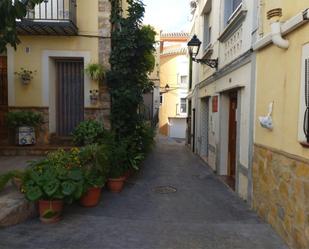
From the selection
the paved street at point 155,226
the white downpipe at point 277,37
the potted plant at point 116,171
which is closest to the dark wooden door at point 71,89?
the potted plant at point 116,171

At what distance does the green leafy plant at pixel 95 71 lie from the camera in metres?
8.34

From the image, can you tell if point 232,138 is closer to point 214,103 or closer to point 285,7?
point 214,103

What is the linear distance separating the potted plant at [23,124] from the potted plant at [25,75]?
822mm

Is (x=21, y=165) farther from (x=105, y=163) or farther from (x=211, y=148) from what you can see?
(x=211, y=148)

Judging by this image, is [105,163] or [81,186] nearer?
[81,186]

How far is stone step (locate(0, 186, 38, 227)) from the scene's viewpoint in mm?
4289

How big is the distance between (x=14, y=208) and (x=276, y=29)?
420cm


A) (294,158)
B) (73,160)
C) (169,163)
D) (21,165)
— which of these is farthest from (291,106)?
(169,163)

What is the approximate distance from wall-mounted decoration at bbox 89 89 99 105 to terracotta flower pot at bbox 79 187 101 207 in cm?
349

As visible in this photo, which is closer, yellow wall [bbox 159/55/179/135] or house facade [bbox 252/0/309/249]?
house facade [bbox 252/0/309/249]

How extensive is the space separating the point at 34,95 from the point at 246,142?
221 inches

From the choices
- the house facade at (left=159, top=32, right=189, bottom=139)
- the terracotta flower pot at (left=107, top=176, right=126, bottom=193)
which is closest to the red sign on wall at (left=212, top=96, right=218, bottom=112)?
the terracotta flower pot at (left=107, top=176, right=126, bottom=193)

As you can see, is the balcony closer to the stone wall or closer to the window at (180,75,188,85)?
the stone wall

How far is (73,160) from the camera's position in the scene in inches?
223
